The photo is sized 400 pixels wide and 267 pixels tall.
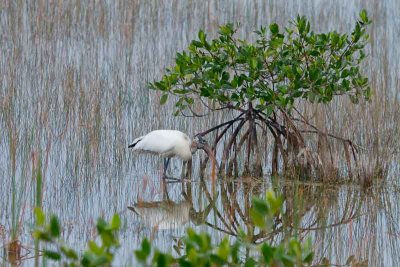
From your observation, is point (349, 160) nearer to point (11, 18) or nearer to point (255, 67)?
point (255, 67)

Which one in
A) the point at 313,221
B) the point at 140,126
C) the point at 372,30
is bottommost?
the point at 313,221

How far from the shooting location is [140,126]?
30.6 ft

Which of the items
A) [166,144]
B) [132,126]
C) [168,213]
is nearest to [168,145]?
[166,144]

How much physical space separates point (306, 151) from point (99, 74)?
296 centimetres

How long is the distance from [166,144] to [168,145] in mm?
17

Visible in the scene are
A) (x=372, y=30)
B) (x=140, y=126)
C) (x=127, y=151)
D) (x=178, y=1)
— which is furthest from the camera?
(x=178, y=1)

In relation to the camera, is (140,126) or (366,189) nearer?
(366,189)

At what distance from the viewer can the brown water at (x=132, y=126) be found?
6605 mm

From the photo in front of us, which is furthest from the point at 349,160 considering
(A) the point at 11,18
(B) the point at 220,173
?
(A) the point at 11,18

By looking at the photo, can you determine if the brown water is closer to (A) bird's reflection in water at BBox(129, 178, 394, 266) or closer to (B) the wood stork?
(A) bird's reflection in water at BBox(129, 178, 394, 266)

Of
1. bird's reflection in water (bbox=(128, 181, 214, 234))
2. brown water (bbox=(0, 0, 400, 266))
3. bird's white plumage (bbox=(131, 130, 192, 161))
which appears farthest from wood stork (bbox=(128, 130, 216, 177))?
bird's reflection in water (bbox=(128, 181, 214, 234))

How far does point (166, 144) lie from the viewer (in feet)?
25.8

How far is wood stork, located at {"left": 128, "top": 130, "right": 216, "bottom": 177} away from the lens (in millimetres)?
7863

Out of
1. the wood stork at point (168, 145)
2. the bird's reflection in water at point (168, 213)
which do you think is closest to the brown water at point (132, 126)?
the bird's reflection in water at point (168, 213)
